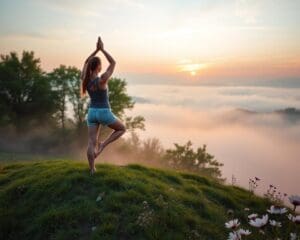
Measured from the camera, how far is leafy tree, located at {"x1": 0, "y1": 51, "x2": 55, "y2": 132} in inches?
1916

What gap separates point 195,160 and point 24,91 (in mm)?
24424

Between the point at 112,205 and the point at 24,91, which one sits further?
the point at 24,91

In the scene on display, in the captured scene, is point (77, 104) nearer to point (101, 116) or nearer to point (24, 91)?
point (24, 91)

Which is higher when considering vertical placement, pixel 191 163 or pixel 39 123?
pixel 39 123

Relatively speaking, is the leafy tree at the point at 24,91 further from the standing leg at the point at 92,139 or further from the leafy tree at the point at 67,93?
the standing leg at the point at 92,139

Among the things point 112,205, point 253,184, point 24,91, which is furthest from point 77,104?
point 112,205

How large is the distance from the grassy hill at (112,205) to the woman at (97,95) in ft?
3.17

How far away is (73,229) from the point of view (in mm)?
7012

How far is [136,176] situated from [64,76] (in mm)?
45555

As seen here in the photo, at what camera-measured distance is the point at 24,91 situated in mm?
49438

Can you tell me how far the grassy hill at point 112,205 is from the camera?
708 centimetres

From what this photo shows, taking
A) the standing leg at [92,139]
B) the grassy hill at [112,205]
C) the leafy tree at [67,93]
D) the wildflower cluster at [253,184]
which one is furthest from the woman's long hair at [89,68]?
the leafy tree at [67,93]

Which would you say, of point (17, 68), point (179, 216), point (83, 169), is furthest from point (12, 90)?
point (179, 216)

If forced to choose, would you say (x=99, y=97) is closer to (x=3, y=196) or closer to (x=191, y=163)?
(x=3, y=196)
